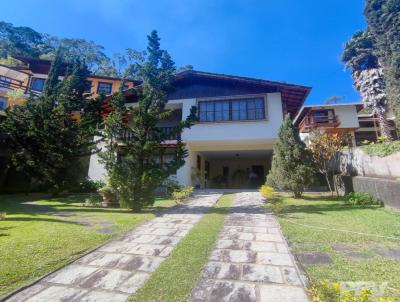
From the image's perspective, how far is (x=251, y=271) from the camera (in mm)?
3291

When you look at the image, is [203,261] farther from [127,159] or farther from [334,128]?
[334,128]

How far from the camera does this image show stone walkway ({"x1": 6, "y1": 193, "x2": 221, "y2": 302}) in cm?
269

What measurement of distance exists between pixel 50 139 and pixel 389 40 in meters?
17.6

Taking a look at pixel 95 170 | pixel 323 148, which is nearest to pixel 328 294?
pixel 323 148

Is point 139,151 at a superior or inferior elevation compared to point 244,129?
inferior

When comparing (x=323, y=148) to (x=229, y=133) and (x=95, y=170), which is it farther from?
(x=95, y=170)

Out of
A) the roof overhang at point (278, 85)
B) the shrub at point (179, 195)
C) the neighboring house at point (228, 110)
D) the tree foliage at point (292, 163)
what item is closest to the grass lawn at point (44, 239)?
the shrub at point (179, 195)

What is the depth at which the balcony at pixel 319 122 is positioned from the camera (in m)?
21.7

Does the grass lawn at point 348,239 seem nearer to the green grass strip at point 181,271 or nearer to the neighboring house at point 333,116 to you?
the green grass strip at point 181,271

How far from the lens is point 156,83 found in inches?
354

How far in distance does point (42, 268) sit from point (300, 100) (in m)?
17.0

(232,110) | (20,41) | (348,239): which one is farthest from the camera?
(20,41)

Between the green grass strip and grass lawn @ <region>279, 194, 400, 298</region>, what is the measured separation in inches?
62.3

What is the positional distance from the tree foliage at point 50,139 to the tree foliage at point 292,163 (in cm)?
949
